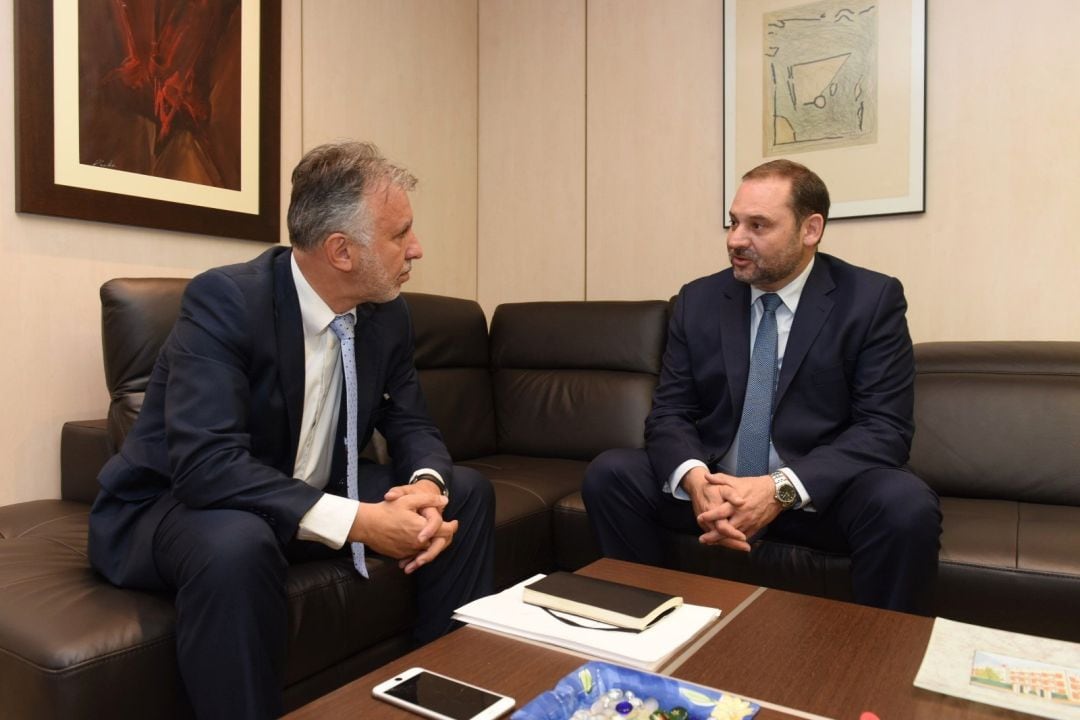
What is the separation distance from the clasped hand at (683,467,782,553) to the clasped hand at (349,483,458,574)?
1.96 feet

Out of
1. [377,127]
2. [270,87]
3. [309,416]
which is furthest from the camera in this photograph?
[377,127]

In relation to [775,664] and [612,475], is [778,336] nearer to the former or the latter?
[612,475]

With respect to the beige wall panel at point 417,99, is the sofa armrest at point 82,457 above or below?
below

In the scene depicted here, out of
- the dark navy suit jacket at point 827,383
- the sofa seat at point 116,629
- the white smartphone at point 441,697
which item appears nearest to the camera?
the white smartphone at point 441,697

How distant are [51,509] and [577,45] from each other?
2.69 meters

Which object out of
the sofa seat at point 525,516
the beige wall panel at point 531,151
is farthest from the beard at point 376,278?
the beige wall panel at point 531,151

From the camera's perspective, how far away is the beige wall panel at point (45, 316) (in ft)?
6.70

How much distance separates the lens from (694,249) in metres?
3.16

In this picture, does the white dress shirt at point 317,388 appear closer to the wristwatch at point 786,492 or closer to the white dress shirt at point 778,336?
the white dress shirt at point 778,336

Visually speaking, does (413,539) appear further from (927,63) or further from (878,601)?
(927,63)

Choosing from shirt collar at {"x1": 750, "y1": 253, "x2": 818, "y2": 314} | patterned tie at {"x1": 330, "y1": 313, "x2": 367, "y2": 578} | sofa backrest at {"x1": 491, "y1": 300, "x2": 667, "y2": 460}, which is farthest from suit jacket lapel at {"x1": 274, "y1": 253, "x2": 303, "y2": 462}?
sofa backrest at {"x1": 491, "y1": 300, "x2": 667, "y2": 460}

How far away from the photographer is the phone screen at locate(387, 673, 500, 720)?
0.91 meters

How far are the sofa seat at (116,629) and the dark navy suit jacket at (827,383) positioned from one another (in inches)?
32.1

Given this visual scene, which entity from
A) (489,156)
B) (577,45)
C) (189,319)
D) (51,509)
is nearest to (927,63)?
(577,45)
